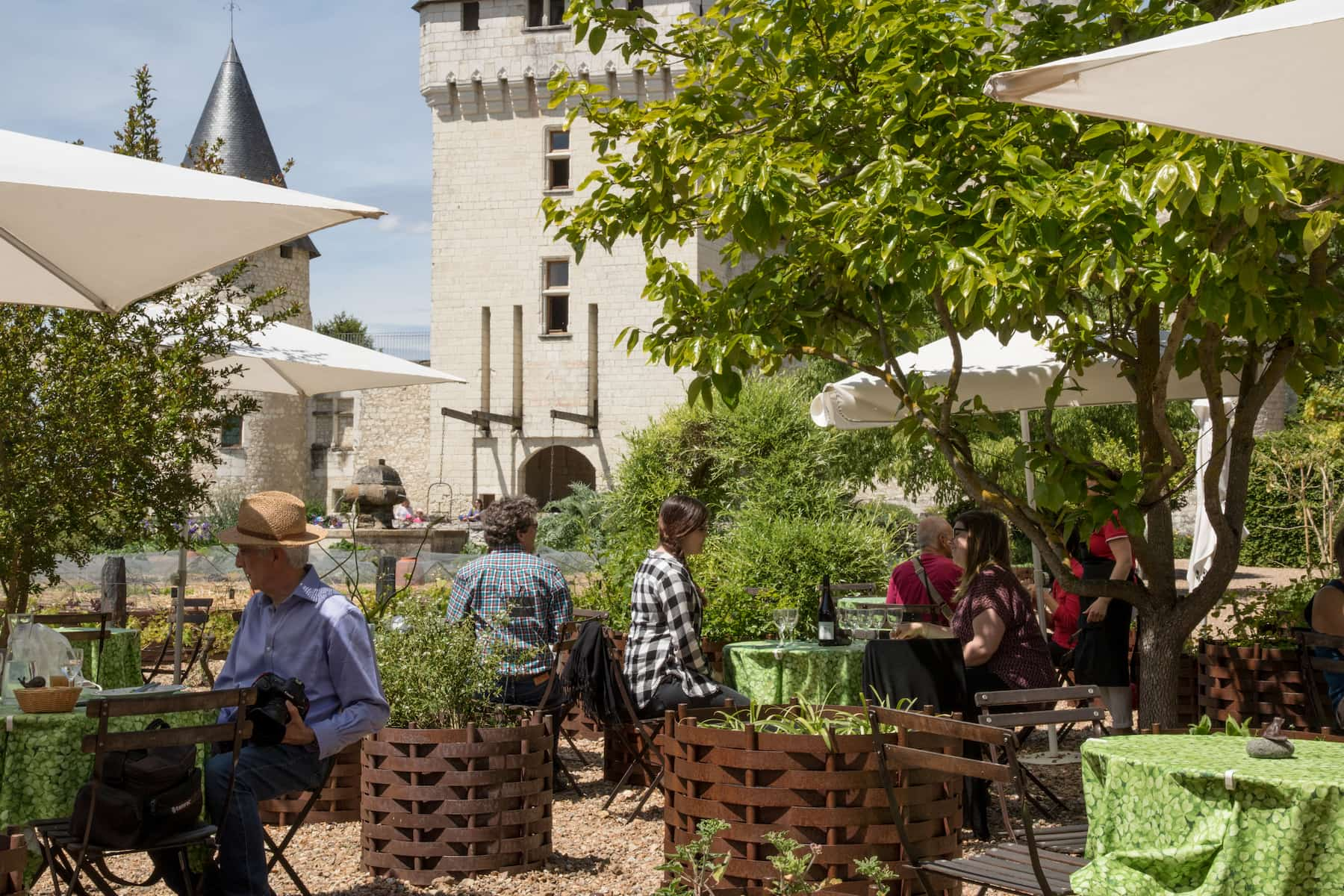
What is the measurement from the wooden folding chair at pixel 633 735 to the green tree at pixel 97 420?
12.4 feet

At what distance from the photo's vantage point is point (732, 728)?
3873 millimetres

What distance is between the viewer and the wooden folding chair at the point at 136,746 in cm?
314

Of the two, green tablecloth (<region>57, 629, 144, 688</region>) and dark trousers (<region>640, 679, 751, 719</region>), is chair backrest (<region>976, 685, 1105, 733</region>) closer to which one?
dark trousers (<region>640, 679, 751, 719</region>)

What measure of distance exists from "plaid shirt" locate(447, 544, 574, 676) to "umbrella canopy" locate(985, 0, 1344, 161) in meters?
3.68

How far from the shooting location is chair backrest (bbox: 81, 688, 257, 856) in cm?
314

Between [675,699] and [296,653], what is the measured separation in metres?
1.80

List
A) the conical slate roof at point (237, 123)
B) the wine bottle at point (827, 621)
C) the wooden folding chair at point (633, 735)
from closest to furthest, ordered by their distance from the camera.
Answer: the wooden folding chair at point (633, 735)
the wine bottle at point (827, 621)
the conical slate roof at point (237, 123)

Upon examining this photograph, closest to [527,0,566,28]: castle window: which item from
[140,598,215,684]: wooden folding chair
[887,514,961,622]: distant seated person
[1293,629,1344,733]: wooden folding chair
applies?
[140,598,215,684]: wooden folding chair

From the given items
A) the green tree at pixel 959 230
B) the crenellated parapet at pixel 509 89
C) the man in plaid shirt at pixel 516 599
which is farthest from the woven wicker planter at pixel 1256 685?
the crenellated parapet at pixel 509 89

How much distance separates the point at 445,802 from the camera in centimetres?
438

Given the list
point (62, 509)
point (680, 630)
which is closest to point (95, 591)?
point (62, 509)

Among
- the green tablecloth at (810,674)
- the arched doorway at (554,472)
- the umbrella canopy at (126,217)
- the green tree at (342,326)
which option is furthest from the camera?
the green tree at (342,326)

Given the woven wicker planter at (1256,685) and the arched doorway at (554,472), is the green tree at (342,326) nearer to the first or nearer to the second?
the arched doorway at (554,472)

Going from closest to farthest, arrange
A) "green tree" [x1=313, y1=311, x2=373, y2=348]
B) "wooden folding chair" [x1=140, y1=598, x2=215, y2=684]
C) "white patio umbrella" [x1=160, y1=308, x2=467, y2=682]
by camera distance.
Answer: "white patio umbrella" [x1=160, y1=308, x2=467, y2=682], "wooden folding chair" [x1=140, y1=598, x2=215, y2=684], "green tree" [x1=313, y1=311, x2=373, y2=348]
